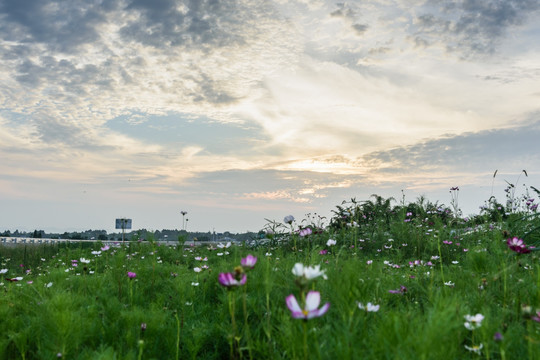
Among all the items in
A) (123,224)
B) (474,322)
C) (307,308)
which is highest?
(123,224)

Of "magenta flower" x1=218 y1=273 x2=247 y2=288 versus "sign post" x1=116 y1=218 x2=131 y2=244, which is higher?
"sign post" x1=116 y1=218 x2=131 y2=244

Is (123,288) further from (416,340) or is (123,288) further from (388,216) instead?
(388,216)

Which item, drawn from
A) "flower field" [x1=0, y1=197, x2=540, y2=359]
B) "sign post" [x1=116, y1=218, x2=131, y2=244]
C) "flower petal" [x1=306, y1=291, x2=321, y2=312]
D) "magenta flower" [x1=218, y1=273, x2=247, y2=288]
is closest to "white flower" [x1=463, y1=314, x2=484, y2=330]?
"flower field" [x1=0, y1=197, x2=540, y2=359]

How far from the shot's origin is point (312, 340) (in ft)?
7.52

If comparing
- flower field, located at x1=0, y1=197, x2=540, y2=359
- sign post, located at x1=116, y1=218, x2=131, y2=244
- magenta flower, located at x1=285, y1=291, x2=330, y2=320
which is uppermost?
sign post, located at x1=116, y1=218, x2=131, y2=244

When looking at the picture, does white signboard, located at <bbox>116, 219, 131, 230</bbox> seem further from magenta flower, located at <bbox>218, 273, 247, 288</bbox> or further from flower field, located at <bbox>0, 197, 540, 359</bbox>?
magenta flower, located at <bbox>218, 273, 247, 288</bbox>

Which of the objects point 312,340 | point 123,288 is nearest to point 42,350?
point 123,288

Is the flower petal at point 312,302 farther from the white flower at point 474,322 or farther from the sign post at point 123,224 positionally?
the sign post at point 123,224

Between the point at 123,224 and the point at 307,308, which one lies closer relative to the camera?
the point at 307,308

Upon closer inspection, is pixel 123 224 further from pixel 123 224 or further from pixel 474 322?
pixel 474 322

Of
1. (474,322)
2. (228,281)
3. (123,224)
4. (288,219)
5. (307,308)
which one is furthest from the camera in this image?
(123,224)

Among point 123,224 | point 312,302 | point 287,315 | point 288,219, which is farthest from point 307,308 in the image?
point 123,224

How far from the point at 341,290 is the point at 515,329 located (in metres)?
1.35

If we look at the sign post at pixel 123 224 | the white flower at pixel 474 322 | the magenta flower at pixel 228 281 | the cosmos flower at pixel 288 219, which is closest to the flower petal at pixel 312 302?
the magenta flower at pixel 228 281
